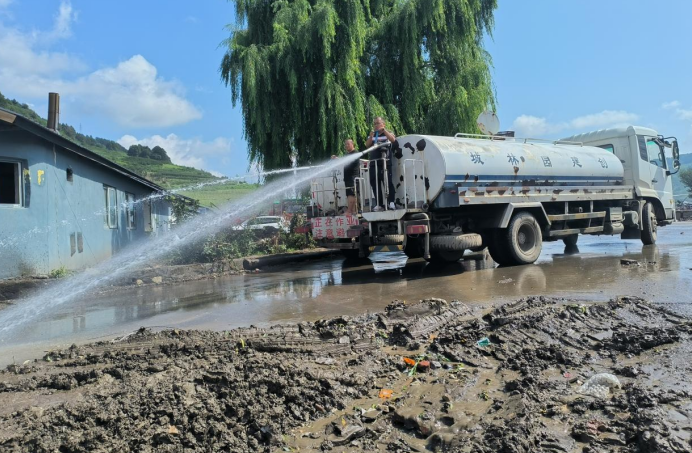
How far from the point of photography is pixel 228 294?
8.22 meters

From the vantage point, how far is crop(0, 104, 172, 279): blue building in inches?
397

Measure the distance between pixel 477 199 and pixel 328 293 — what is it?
380 cm

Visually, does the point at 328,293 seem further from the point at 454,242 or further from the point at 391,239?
the point at 454,242

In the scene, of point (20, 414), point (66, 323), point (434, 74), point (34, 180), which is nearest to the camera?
point (20, 414)

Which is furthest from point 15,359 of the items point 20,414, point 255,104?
point 255,104

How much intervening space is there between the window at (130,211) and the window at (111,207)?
1078 millimetres

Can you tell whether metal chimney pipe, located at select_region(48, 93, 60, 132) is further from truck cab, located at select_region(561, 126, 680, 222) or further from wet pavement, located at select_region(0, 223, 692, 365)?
truck cab, located at select_region(561, 126, 680, 222)

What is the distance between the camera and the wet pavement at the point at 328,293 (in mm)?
5906

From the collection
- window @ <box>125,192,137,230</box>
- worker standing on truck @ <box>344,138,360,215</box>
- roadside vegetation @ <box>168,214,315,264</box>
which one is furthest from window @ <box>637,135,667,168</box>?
window @ <box>125,192,137,230</box>

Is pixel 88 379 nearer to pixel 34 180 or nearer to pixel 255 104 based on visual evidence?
pixel 34 180

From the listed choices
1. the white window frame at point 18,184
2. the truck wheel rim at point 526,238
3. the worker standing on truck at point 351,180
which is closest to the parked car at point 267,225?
the worker standing on truck at point 351,180

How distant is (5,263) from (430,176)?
858 cm

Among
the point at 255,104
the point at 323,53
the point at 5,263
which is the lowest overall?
the point at 5,263

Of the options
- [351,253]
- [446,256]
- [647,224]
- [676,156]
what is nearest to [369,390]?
[446,256]
